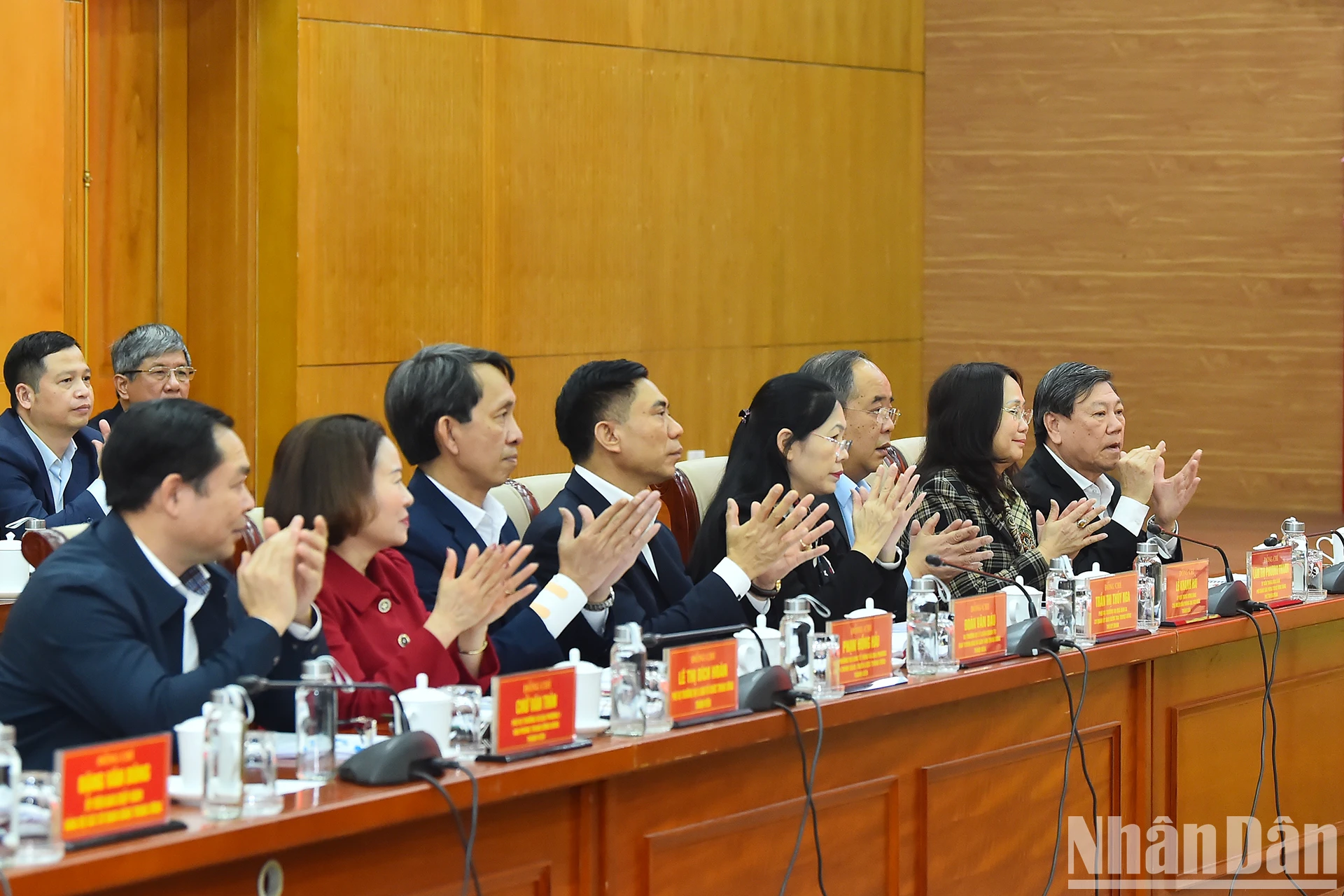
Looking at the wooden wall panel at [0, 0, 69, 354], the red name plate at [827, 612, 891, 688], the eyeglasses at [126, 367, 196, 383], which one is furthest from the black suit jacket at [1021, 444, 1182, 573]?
the wooden wall panel at [0, 0, 69, 354]

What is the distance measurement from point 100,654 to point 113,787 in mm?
335

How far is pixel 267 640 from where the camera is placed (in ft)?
6.65

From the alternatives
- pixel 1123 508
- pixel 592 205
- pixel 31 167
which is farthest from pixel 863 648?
pixel 592 205

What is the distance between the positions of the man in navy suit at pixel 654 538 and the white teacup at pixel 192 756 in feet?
3.25

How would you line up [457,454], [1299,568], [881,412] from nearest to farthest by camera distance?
[457,454], [1299,568], [881,412]

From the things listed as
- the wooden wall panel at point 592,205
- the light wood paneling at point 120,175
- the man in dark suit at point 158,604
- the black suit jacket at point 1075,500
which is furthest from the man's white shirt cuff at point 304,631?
the light wood paneling at point 120,175

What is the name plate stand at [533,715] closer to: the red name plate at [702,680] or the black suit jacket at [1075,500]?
the red name plate at [702,680]

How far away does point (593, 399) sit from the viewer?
3.03 meters

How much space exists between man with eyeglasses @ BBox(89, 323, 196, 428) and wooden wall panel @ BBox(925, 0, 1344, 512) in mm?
3935

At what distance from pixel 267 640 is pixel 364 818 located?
312 mm

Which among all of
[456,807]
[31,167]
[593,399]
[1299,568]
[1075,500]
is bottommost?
[456,807]

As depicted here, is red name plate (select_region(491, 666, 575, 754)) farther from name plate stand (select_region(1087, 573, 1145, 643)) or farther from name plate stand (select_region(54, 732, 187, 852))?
name plate stand (select_region(1087, 573, 1145, 643))

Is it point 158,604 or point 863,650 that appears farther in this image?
point 863,650

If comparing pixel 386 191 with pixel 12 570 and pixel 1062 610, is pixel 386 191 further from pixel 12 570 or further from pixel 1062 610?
pixel 1062 610
